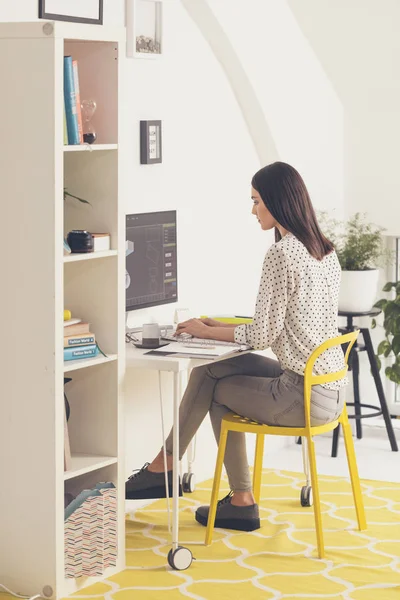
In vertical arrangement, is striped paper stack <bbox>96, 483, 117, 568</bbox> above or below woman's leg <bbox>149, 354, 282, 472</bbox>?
below

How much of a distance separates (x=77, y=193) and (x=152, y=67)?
1.01 m

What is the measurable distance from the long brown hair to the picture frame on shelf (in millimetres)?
782

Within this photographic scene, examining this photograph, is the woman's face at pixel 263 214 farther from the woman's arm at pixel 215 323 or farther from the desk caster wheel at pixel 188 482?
the desk caster wheel at pixel 188 482

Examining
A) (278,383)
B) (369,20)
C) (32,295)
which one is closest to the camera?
(32,295)

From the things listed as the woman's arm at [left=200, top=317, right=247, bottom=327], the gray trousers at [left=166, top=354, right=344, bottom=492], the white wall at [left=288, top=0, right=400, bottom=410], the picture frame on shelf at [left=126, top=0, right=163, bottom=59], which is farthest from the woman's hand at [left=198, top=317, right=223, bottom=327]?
the white wall at [left=288, top=0, right=400, bottom=410]

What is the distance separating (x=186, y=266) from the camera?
4.82m

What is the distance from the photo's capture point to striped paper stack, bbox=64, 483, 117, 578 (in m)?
3.54

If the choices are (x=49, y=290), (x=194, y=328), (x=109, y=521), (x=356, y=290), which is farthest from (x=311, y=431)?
(x=356, y=290)

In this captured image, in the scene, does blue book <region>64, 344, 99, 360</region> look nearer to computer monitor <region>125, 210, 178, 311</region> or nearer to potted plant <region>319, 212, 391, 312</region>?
computer monitor <region>125, 210, 178, 311</region>

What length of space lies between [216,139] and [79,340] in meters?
1.74

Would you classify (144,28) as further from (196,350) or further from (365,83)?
(365,83)

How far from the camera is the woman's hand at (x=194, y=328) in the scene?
4054 millimetres

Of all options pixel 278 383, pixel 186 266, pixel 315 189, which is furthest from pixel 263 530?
pixel 315 189

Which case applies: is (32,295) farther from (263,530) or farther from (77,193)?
(263,530)
